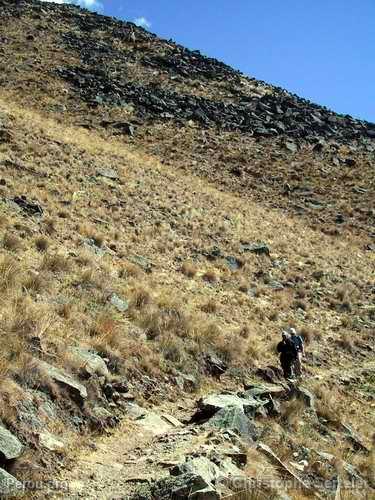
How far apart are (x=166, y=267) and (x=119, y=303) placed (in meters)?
5.92

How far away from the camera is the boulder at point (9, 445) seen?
20.1ft

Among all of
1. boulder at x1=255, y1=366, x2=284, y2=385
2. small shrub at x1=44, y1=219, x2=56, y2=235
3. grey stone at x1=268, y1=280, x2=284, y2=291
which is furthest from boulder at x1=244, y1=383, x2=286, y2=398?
grey stone at x1=268, y1=280, x2=284, y2=291

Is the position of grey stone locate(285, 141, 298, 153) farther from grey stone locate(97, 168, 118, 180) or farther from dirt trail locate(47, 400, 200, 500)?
dirt trail locate(47, 400, 200, 500)

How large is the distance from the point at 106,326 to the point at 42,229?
6.04 m

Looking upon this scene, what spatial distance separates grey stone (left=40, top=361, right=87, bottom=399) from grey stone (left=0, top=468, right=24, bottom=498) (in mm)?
2236

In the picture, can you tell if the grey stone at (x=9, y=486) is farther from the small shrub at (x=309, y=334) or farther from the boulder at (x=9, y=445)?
the small shrub at (x=309, y=334)

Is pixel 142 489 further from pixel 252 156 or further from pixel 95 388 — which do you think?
pixel 252 156

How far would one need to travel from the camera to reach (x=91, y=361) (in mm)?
9500

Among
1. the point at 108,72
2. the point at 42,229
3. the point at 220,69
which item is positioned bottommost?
the point at 42,229

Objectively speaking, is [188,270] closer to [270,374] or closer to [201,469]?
[270,374]

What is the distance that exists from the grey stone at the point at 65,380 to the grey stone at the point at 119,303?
445cm

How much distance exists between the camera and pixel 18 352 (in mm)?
7914

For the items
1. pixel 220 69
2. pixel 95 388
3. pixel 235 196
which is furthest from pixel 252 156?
pixel 95 388

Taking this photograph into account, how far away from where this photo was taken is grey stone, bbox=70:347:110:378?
30.1 feet
